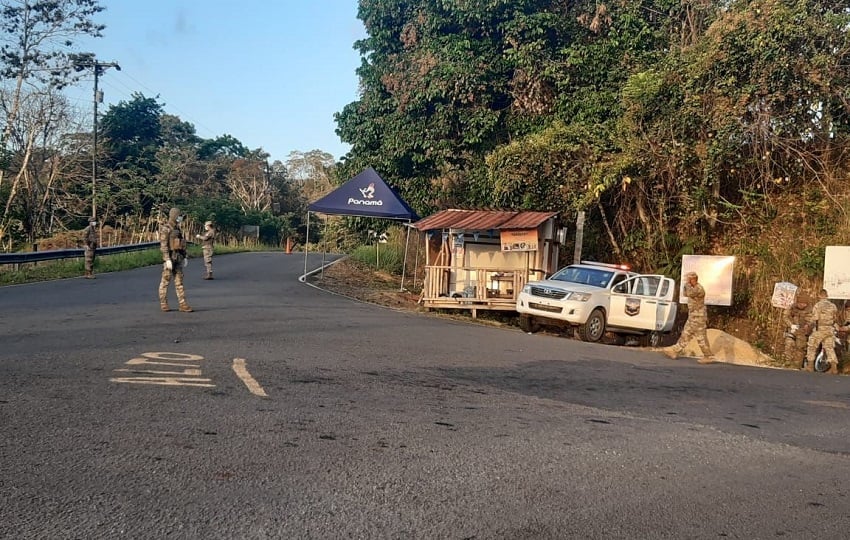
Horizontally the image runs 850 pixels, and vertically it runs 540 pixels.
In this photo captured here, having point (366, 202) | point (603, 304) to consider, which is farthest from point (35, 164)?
point (603, 304)

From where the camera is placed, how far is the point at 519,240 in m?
19.0

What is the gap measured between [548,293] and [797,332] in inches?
198

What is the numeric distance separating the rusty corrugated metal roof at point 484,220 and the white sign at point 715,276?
12.7ft

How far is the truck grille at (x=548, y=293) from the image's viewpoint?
1633 cm

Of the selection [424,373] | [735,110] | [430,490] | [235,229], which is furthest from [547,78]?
[235,229]

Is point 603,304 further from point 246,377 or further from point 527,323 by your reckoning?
point 246,377

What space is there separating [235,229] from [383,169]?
114ft

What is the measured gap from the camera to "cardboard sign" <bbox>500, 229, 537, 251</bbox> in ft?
61.5

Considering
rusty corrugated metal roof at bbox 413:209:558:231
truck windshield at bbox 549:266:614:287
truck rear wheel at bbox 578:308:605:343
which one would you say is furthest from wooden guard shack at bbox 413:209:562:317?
truck rear wheel at bbox 578:308:605:343

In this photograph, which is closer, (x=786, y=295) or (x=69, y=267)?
(x=786, y=295)

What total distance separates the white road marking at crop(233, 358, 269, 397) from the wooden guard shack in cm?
1028

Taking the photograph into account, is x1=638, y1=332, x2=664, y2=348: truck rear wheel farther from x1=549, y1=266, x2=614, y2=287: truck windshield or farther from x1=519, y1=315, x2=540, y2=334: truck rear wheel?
x1=519, y1=315, x2=540, y2=334: truck rear wheel

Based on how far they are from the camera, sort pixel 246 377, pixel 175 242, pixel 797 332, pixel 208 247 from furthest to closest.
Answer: pixel 208 247 < pixel 797 332 < pixel 175 242 < pixel 246 377

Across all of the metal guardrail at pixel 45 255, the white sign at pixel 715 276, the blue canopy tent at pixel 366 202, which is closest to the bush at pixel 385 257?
the blue canopy tent at pixel 366 202
